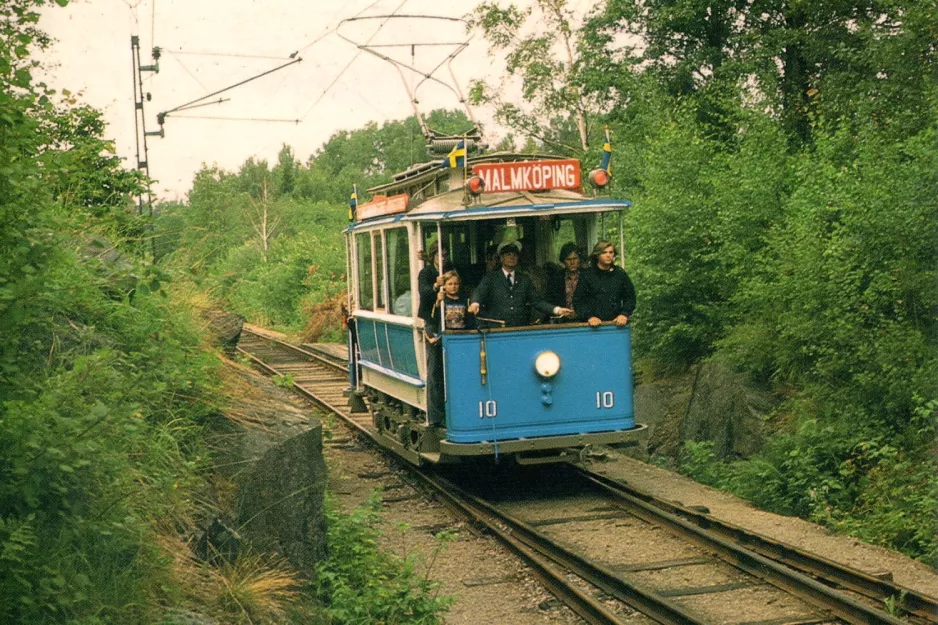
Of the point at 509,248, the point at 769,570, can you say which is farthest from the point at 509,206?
the point at 769,570

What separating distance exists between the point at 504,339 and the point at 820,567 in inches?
149

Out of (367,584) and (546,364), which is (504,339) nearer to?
(546,364)

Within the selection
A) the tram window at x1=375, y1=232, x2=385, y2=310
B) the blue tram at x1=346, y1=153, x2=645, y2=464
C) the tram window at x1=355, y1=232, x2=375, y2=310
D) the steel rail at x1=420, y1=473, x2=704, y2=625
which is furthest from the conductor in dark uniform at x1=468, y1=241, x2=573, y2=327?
the tram window at x1=355, y1=232, x2=375, y2=310

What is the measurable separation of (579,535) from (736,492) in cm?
306

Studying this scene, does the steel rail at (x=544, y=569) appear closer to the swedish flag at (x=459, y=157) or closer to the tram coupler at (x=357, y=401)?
the tram coupler at (x=357, y=401)

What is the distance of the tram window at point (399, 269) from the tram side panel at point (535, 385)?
4.34 ft

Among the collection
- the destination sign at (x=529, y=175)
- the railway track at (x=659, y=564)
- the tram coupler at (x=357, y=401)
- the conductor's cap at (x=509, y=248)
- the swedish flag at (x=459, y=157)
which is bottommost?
the railway track at (x=659, y=564)

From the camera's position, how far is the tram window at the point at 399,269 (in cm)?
1198

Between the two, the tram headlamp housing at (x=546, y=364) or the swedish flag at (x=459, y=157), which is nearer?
the tram headlamp housing at (x=546, y=364)

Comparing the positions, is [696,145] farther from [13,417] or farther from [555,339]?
[13,417]

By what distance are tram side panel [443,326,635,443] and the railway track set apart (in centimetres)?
75

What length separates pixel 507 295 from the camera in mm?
10922

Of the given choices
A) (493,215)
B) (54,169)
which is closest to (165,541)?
(54,169)

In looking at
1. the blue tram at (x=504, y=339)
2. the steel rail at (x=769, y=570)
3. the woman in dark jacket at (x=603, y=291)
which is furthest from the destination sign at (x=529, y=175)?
the steel rail at (x=769, y=570)
